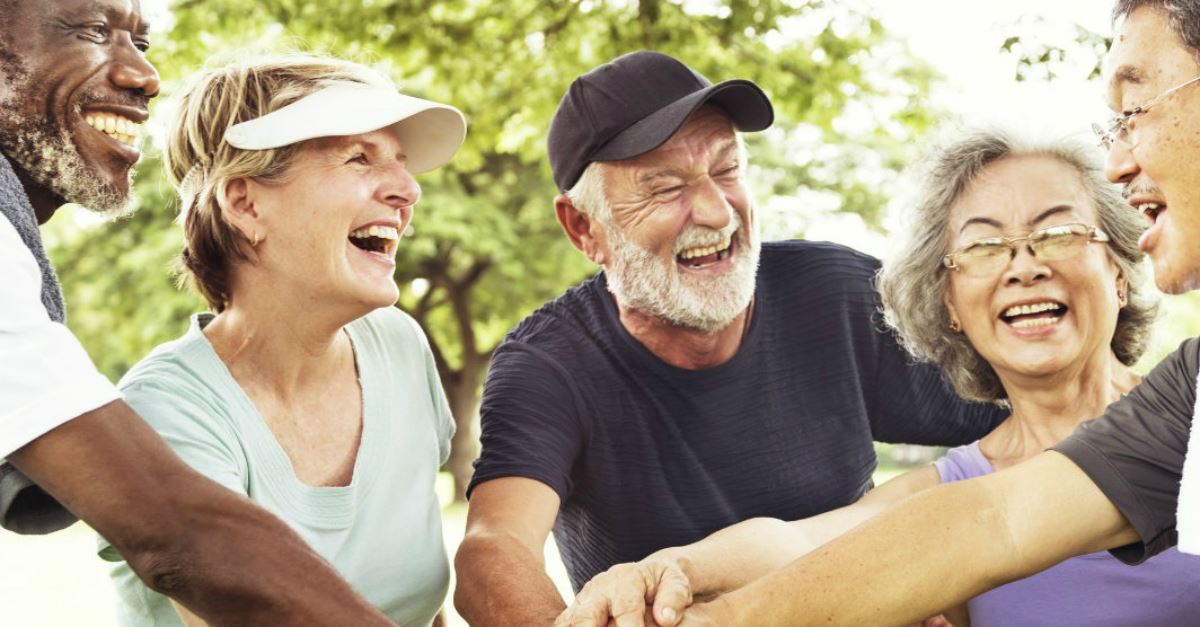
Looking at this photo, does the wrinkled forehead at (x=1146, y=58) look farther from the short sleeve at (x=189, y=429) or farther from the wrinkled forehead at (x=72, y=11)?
the wrinkled forehead at (x=72, y=11)

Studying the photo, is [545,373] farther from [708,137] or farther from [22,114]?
[22,114]

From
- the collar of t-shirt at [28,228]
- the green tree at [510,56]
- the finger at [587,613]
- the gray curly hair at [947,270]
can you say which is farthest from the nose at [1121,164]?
the green tree at [510,56]

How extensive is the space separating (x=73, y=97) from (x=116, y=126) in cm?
12

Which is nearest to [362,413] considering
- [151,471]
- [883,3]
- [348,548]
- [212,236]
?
[348,548]

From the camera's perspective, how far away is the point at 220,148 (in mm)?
2865

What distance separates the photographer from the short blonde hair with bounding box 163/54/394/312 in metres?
2.84

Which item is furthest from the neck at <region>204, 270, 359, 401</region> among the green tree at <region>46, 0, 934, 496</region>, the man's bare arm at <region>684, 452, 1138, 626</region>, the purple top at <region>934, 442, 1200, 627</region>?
the purple top at <region>934, 442, 1200, 627</region>

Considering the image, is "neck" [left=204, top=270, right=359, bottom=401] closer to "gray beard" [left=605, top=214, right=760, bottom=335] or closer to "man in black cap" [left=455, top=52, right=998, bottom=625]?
"man in black cap" [left=455, top=52, right=998, bottom=625]

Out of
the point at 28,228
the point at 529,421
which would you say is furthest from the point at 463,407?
the point at 28,228

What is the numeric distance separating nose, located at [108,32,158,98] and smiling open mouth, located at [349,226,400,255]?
562 millimetres

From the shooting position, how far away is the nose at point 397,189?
2.93 meters

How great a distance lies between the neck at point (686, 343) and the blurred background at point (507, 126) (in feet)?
1.79

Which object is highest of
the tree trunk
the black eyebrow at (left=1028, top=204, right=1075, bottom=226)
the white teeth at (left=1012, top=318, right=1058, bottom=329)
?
the black eyebrow at (left=1028, top=204, right=1075, bottom=226)

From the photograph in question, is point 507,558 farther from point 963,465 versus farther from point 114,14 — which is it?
point 114,14
